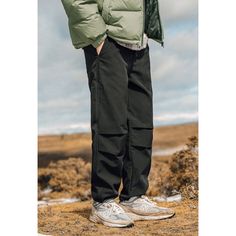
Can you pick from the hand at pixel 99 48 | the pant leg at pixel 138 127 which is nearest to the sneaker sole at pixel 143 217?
the pant leg at pixel 138 127

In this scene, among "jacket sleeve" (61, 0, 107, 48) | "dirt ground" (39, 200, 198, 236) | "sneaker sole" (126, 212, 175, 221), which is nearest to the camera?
"jacket sleeve" (61, 0, 107, 48)

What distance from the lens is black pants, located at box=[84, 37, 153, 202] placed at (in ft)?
11.3

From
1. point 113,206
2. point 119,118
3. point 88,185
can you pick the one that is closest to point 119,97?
point 119,118

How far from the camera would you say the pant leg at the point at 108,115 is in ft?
11.3

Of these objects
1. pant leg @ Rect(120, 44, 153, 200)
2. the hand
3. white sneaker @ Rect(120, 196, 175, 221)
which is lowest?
white sneaker @ Rect(120, 196, 175, 221)

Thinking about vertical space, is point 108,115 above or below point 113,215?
above

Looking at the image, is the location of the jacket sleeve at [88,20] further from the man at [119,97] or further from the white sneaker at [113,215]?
the white sneaker at [113,215]

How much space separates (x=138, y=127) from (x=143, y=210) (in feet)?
1.50

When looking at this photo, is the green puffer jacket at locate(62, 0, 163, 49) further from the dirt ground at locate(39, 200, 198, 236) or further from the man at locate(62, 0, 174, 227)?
the dirt ground at locate(39, 200, 198, 236)

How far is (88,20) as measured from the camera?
132 inches

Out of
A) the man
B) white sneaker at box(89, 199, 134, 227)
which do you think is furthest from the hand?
white sneaker at box(89, 199, 134, 227)

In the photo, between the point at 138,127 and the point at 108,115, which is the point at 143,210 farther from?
the point at 108,115

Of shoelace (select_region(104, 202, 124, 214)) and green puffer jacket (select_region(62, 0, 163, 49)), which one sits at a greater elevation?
green puffer jacket (select_region(62, 0, 163, 49))
